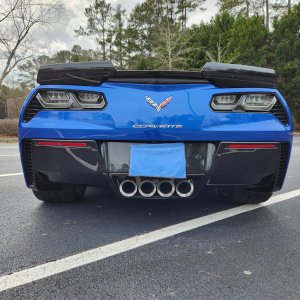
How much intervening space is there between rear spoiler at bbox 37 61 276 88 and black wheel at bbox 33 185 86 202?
98cm

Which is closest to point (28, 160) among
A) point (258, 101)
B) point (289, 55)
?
point (258, 101)

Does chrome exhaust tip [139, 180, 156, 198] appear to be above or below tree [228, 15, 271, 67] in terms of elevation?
below

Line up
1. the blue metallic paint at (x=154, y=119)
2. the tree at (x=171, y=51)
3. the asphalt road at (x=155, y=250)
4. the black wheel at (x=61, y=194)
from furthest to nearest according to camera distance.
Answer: the tree at (x=171, y=51) → the black wheel at (x=61, y=194) → the blue metallic paint at (x=154, y=119) → the asphalt road at (x=155, y=250)

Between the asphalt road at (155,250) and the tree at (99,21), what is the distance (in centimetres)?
3474

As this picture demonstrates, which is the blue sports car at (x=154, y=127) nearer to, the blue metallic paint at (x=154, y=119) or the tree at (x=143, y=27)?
the blue metallic paint at (x=154, y=119)

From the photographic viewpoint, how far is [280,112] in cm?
227

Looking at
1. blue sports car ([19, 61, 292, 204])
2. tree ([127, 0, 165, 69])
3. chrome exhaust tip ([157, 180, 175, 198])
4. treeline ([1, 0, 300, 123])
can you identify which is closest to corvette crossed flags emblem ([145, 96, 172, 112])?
blue sports car ([19, 61, 292, 204])

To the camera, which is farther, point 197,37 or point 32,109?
point 197,37

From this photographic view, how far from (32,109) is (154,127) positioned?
84cm

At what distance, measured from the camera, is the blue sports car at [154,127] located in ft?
7.01

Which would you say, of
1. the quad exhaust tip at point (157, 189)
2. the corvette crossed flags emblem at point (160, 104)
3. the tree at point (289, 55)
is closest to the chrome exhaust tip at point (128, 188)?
the quad exhaust tip at point (157, 189)

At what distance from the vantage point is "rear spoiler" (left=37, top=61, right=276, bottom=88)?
2.21 meters

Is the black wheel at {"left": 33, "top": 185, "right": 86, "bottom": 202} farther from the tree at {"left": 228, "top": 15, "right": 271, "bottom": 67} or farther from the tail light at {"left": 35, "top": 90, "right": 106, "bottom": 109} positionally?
the tree at {"left": 228, "top": 15, "right": 271, "bottom": 67}

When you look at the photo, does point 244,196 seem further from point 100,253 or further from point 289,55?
point 289,55
